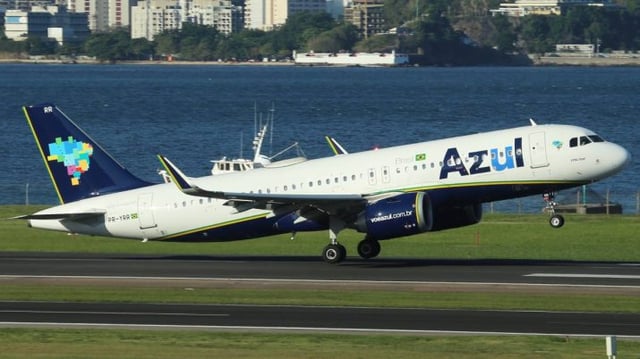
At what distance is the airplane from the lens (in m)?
Result: 50.8

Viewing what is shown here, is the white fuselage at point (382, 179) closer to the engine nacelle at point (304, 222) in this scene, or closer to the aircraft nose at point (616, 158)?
the aircraft nose at point (616, 158)

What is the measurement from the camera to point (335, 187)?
2082 inches

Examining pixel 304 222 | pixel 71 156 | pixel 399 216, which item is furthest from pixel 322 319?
pixel 71 156

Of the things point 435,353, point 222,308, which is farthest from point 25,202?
point 435,353

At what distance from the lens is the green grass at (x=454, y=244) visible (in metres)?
57.7

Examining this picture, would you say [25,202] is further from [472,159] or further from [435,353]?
[435,353]

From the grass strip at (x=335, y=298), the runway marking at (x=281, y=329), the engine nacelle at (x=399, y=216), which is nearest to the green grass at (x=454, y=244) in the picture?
the engine nacelle at (x=399, y=216)

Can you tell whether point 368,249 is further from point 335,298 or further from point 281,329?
point 281,329

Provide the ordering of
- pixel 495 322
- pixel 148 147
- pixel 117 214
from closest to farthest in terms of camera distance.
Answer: pixel 495 322 → pixel 117 214 → pixel 148 147

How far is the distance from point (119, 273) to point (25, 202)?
51410 millimetres

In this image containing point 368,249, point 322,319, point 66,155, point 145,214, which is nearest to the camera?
point 322,319

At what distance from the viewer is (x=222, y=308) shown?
41344mm

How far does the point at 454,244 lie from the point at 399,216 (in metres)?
11.3

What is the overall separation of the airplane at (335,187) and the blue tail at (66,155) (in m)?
0.04
